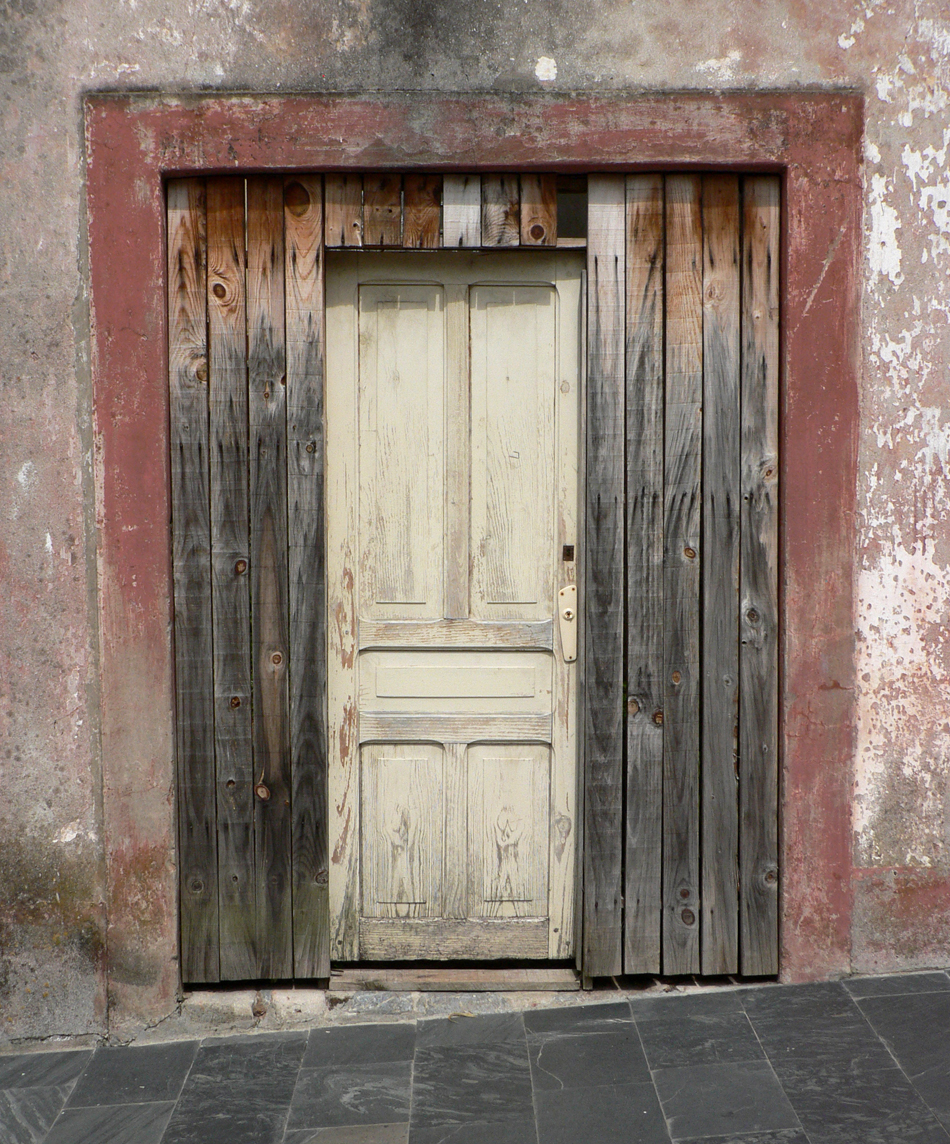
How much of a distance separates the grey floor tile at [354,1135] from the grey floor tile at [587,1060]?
44 cm

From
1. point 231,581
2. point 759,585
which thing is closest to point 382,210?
→ point 231,581

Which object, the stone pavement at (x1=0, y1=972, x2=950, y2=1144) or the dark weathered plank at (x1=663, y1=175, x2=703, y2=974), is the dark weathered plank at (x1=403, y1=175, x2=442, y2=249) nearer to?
the dark weathered plank at (x1=663, y1=175, x2=703, y2=974)

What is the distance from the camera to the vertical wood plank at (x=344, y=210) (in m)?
3.31

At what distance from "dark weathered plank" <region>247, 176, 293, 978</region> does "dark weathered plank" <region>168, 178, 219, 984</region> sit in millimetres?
158

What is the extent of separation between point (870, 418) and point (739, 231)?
0.77 metres

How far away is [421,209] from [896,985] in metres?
3.07

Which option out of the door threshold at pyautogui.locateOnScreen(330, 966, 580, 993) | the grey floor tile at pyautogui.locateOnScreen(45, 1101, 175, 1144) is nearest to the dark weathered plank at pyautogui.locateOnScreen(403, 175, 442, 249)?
the door threshold at pyautogui.locateOnScreen(330, 966, 580, 993)

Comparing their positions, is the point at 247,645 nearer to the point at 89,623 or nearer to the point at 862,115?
the point at 89,623

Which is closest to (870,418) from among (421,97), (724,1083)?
(421,97)

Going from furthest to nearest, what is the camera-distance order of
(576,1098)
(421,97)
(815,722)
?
(815,722) → (421,97) → (576,1098)

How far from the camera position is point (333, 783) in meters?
3.55

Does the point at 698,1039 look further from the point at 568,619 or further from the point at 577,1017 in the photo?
the point at 568,619

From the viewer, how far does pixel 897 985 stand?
340cm

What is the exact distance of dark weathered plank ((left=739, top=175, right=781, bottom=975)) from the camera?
3359 mm
